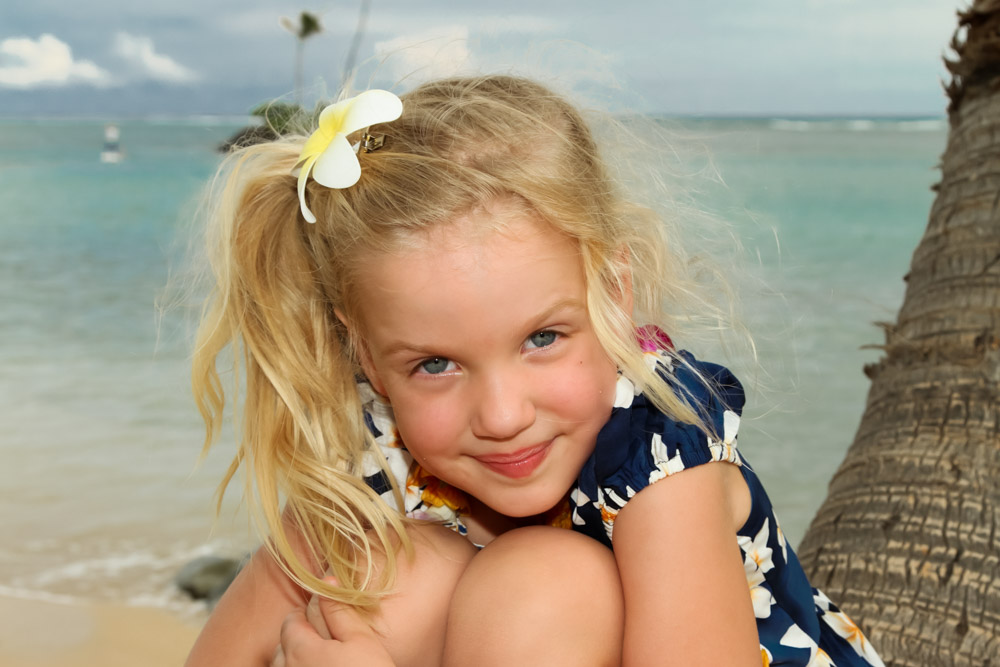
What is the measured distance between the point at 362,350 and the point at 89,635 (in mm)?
1754

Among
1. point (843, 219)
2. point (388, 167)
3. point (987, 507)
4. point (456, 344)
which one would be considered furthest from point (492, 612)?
point (843, 219)

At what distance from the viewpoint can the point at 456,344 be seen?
133cm

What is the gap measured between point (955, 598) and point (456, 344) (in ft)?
3.46

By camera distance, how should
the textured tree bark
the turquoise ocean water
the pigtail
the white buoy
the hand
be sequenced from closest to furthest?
1. the hand
2. the pigtail
3. the textured tree bark
4. the turquoise ocean water
5. the white buoy

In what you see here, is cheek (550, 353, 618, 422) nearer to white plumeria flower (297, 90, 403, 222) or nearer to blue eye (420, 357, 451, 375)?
blue eye (420, 357, 451, 375)

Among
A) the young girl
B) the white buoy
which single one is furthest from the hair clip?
the white buoy

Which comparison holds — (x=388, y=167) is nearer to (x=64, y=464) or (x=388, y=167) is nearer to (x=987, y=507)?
(x=987, y=507)

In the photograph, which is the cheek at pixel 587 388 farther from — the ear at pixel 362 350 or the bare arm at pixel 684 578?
the ear at pixel 362 350

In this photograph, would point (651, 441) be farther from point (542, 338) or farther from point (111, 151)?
point (111, 151)

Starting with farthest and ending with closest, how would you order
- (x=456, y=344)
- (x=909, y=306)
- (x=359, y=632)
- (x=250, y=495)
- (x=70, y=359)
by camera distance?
1. (x=70, y=359)
2. (x=909, y=306)
3. (x=250, y=495)
4. (x=359, y=632)
5. (x=456, y=344)

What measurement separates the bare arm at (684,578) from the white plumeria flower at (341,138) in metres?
0.59

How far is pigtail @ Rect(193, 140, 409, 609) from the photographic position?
1.62m

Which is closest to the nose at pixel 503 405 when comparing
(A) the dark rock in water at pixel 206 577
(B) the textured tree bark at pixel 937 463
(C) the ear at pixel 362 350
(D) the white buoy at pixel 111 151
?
(C) the ear at pixel 362 350

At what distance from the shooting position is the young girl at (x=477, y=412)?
133 centimetres
